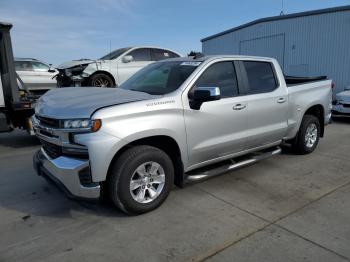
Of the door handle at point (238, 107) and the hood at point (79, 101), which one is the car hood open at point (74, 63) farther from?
the door handle at point (238, 107)

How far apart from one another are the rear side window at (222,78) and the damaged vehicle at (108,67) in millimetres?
5946

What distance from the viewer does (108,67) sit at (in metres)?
10.3

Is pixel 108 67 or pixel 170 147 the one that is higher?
pixel 108 67

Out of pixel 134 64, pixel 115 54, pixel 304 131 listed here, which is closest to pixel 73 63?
pixel 115 54

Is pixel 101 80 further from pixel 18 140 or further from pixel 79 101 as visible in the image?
pixel 79 101

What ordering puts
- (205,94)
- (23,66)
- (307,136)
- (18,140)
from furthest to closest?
(23,66) → (18,140) → (307,136) → (205,94)

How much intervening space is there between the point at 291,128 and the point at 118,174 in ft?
11.0

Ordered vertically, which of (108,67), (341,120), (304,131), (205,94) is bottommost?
(341,120)

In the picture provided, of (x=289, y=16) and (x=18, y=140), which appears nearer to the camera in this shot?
(x=18, y=140)

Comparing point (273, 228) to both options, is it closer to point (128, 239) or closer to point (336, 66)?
point (128, 239)

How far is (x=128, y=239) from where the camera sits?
Result: 329 centimetres

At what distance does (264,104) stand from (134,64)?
6697 millimetres

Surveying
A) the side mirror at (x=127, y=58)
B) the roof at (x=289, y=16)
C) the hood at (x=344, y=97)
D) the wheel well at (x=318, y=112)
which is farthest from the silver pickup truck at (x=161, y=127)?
the roof at (x=289, y=16)

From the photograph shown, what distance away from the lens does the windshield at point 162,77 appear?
4273 millimetres
